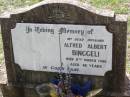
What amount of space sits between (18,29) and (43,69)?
541 millimetres

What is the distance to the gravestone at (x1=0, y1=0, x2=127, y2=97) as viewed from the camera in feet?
13.1

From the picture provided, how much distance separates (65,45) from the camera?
4184 mm

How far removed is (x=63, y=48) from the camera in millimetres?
4211

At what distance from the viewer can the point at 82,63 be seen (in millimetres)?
4246

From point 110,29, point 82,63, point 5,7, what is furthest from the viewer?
point 5,7

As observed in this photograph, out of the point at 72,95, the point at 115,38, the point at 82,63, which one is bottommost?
the point at 72,95

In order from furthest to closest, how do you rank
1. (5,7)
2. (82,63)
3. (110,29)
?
(5,7), (82,63), (110,29)

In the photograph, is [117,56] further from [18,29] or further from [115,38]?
[18,29]

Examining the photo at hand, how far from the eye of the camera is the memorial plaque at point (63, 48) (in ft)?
13.3

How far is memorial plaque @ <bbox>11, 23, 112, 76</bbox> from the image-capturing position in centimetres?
406

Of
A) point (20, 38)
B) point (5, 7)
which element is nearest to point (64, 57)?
point (20, 38)

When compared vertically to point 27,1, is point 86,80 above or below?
below

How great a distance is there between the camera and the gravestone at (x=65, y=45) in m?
3.99

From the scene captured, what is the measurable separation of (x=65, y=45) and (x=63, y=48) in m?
0.05
